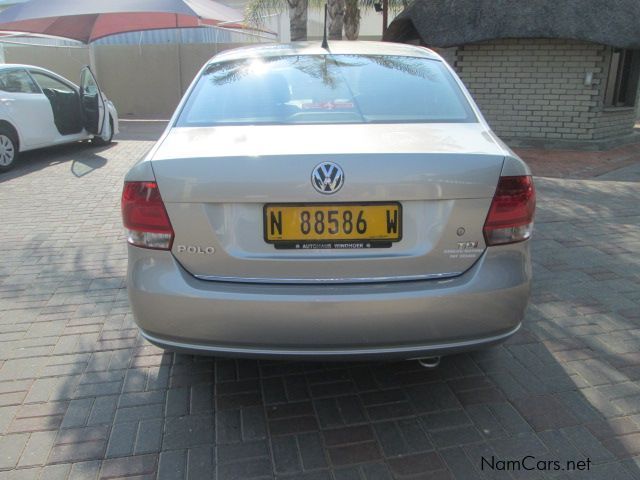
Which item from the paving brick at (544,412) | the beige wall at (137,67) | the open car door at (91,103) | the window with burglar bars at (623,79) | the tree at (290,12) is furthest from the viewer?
the beige wall at (137,67)

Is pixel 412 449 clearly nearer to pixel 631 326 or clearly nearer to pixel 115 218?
pixel 631 326

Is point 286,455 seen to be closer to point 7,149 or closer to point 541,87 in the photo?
point 7,149

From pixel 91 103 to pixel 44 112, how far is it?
1051 mm

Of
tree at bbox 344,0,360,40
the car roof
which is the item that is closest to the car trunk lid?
the car roof

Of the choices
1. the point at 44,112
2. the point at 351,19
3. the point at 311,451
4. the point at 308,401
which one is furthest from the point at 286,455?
the point at 351,19

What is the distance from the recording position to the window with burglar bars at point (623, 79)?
1091 cm

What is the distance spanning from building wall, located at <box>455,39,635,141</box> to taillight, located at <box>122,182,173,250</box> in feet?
31.6

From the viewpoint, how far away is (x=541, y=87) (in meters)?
10.5

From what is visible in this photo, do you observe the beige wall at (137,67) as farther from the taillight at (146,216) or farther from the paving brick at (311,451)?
the paving brick at (311,451)

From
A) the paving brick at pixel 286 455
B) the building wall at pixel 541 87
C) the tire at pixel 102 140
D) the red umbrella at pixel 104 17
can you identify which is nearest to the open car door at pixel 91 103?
the tire at pixel 102 140

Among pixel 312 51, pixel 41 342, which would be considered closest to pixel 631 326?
pixel 312 51

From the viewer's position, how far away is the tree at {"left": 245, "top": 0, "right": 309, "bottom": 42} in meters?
10.3

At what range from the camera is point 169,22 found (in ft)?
48.7

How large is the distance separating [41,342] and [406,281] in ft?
7.83
